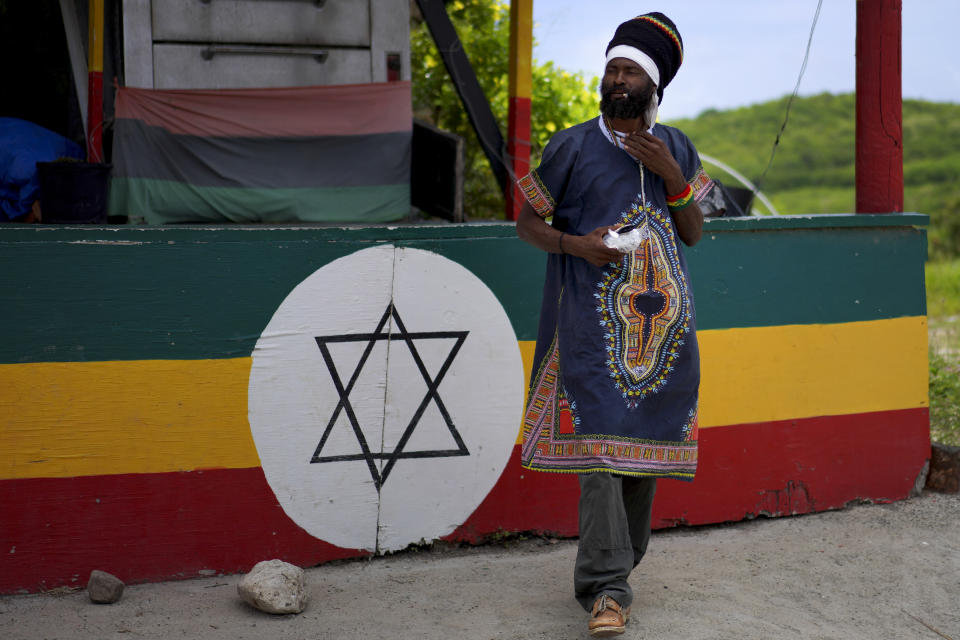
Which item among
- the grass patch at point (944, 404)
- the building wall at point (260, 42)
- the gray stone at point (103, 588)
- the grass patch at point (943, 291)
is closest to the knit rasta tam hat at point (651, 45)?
the building wall at point (260, 42)

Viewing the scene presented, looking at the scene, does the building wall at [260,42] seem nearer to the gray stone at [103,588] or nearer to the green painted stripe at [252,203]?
the green painted stripe at [252,203]

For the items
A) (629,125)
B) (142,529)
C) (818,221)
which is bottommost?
(142,529)

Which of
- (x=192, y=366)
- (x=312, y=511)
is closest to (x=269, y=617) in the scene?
(x=312, y=511)

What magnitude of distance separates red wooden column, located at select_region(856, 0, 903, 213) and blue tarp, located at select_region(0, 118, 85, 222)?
3531 mm

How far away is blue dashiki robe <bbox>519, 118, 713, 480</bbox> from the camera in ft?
9.59

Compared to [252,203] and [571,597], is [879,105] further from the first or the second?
[252,203]

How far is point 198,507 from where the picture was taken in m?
3.38

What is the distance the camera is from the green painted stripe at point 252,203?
405cm

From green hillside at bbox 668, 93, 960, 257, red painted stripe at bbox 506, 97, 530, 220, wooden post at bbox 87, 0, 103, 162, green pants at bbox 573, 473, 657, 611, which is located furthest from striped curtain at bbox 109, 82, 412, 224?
green hillside at bbox 668, 93, 960, 257

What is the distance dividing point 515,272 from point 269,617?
1535 mm

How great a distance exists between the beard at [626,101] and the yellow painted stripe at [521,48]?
60.9 inches

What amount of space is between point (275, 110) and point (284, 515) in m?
1.90

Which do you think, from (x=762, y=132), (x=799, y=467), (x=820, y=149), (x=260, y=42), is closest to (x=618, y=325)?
(x=799, y=467)

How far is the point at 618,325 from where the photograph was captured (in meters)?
2.93
